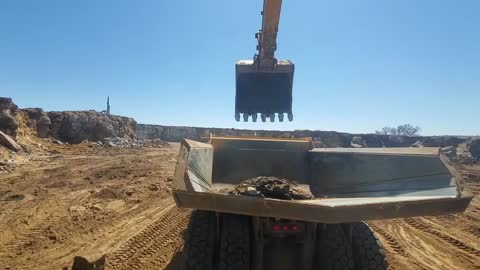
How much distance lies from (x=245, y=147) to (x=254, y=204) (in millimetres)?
3507

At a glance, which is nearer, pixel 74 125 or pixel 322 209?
pixel 322 209

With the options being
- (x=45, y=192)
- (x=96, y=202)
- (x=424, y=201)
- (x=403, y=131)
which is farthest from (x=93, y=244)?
(x=403, y=131)

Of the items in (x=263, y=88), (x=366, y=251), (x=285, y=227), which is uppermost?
(x=263, y=88)

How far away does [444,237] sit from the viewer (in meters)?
6.92

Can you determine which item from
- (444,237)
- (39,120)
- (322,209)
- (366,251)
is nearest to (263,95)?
(444,237)

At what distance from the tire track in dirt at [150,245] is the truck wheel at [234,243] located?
2025 millimetres

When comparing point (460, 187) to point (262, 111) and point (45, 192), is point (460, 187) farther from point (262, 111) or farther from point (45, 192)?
point (45, 192)

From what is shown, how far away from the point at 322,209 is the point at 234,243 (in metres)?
1.19

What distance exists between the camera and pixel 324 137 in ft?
107

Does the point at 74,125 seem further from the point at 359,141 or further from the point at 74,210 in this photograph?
the point at 359,141

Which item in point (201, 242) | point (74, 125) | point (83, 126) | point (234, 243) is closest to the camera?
point (234, 243)

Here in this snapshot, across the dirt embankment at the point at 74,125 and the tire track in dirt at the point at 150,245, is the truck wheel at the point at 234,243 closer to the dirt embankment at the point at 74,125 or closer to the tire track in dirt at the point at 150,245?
the tire track in dirt at the point at 150,245

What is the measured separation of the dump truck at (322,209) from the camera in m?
2.64

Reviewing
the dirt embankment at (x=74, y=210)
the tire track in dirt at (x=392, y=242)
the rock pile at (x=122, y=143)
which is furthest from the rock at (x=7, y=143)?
the tire track in dirt at (x=392, y=242)
